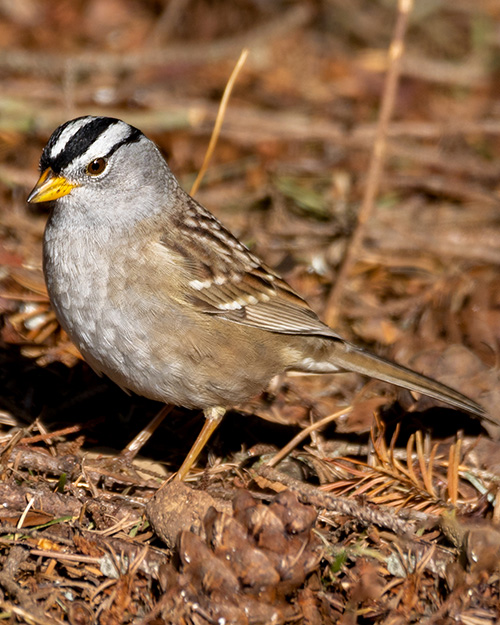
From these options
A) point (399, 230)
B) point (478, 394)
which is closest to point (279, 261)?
point (399, 230)

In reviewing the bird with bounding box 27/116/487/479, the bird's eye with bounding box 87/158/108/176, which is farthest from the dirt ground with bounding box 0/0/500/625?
the bird's eye with bounding box 87/158/108/176

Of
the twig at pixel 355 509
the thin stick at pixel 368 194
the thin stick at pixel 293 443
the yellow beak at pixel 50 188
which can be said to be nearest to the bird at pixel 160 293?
the yellow beak at pixel 50 188

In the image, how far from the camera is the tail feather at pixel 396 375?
11.7 ft

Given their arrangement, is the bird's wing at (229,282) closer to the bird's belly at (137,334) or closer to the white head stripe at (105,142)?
the bird's belly at (137,334)

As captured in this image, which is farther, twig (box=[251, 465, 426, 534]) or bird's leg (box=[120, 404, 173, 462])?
bird's leg (box=[120, 404, 173, 462])

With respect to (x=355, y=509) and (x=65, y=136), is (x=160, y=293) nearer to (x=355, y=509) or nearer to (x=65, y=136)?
(x=65, y=136)

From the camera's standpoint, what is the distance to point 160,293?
330cm

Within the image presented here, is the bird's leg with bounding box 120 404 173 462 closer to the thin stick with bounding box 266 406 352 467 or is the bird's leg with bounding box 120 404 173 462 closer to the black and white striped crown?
the thin stick with bounding box 266 406 352 467

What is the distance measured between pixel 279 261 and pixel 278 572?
9.25ft

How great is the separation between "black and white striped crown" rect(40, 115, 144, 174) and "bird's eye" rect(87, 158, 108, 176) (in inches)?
0.8

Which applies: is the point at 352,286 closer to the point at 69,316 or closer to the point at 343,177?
the point at 343,177

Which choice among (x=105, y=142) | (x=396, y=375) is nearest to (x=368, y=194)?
(x=396, y=375)

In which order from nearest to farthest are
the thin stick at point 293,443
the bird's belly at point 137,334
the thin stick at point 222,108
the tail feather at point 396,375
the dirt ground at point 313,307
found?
the dirt ground at point 313,307 < the bird's belly at point 137,334 < the thin stick at point 293,443 < the tail feather at point 396,375 < the thin stick at point 222,108

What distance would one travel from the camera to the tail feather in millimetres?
3580
